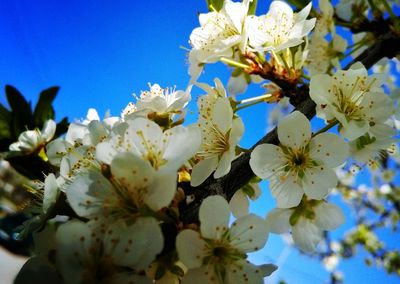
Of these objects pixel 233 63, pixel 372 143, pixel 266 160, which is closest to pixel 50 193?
pixel 266 160

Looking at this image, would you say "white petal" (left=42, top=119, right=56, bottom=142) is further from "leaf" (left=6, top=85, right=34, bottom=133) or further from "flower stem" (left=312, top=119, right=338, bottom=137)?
"flower stem" (left=312, top=119, right=338, bottom=137)

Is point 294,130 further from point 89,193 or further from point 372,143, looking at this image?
point 89,193

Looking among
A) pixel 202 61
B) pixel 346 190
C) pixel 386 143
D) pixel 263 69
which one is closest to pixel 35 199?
pixel 202 61

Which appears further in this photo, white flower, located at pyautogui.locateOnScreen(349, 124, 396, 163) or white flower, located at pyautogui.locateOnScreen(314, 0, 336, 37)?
white flower, located at pyautogui.locateOnScreen(314, 0, 336, 37)

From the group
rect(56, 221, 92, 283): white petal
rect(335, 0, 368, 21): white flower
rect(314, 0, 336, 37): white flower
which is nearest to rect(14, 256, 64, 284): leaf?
rect(56, 221, 92, 283): white petal

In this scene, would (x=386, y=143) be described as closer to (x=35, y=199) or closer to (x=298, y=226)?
(x=298, y=226)

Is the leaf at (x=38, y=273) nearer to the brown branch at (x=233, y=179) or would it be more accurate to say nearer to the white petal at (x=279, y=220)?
the brown branch at (x=233, y=179)

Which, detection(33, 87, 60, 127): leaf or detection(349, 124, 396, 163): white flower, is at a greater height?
detection(33, 87, 60, 127): leaf
